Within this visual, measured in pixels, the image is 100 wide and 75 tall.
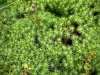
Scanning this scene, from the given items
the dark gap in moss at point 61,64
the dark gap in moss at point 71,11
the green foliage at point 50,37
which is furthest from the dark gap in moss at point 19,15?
the dark gap in moss at point 61,64

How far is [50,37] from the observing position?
2756 mm

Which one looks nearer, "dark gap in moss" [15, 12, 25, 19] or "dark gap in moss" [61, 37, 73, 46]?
"dark gap in moss" [61, 37, 73, 46]

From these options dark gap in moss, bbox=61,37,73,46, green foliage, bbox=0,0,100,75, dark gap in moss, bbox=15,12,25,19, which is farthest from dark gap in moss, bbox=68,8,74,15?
dark gap in moss, bbox=15,12,25,19

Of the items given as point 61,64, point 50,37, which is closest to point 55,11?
point 50,37

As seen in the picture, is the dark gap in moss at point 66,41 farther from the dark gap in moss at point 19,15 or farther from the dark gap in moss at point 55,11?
the dark gap in moss at point 19,15

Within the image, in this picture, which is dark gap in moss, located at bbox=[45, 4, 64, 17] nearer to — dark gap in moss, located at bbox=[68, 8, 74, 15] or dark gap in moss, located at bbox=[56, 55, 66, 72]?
dark gap in moss, located at bbox=[68, 8, 74, 15]

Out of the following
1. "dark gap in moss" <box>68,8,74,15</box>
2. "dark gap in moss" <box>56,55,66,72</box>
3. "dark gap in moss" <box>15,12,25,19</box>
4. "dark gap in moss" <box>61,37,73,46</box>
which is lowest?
"dark gap in moss" <box>56,55,66,72</box>

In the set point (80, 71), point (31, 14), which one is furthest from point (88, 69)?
point (31, 14)

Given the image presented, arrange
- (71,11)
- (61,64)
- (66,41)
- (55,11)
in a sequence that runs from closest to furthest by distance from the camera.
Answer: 1. (61,64)
2. (66,41)
3. (71,11)
4. (55,11)

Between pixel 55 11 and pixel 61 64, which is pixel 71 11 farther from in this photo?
pixel 61 64

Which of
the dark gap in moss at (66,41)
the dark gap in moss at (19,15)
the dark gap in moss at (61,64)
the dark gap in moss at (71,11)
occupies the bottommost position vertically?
the dark gap in moss at (61,64)

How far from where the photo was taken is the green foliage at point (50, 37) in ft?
8.31

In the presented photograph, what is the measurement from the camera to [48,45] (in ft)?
8.80

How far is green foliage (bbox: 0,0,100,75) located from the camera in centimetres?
253
